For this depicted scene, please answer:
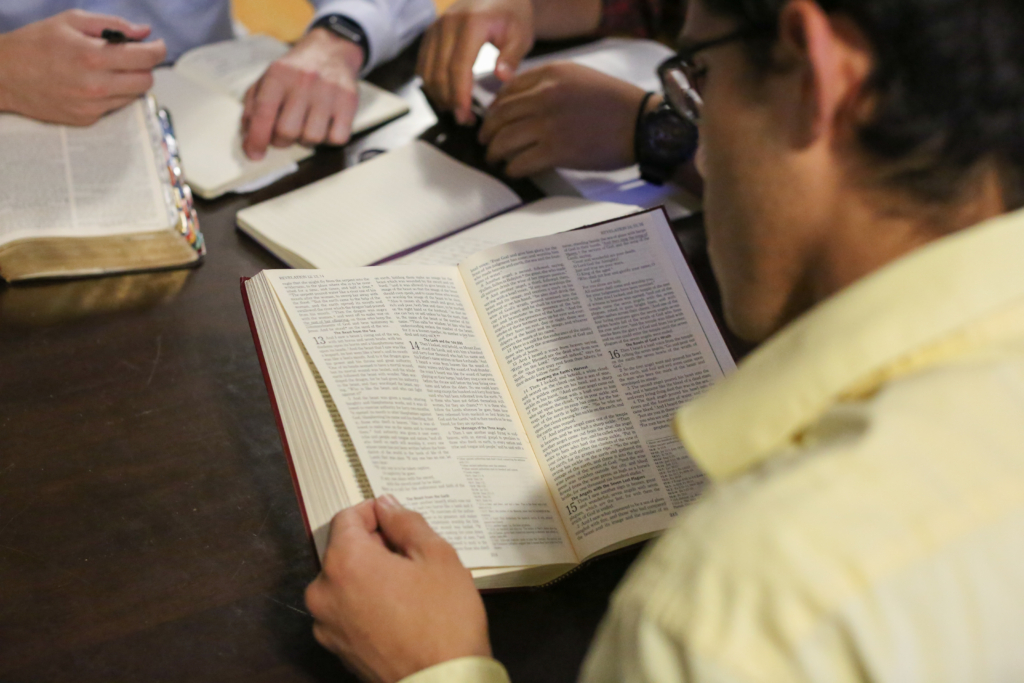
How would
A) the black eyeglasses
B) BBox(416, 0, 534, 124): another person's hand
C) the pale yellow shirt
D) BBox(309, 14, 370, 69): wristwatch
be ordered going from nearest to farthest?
the pale yellow shirt, the black eyeglasses, BBox(416, 0, 534, 124): another person's hand, BBox(309, 14, 370, 69): wristwatch

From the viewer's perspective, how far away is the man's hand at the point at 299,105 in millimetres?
1074

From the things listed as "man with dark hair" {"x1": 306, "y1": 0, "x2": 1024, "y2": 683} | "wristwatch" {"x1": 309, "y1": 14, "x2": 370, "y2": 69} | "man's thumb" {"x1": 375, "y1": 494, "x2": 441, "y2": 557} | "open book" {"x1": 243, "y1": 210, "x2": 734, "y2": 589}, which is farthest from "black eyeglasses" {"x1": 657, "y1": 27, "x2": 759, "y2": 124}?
"wristwatch" {"x1": 309, "y1": 14, "x2": 370, "y2": 69}

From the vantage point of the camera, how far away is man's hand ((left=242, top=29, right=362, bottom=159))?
1074 mm

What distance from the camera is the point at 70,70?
996 millimetres

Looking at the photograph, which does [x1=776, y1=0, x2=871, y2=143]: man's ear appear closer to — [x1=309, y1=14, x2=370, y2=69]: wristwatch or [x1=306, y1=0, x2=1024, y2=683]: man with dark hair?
[x1=306, y1=0, x2=1024, y2=683]: man with dark hair

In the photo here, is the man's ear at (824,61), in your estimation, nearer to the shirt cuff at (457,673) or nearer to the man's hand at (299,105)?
the shirt cuff at (457,673)

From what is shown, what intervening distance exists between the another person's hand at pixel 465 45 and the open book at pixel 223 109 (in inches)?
3.1

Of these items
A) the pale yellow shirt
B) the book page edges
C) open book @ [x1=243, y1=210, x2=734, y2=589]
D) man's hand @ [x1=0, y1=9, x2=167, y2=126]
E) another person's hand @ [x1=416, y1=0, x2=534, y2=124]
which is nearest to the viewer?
the pale yellow shirt

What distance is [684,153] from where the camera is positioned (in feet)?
3.40

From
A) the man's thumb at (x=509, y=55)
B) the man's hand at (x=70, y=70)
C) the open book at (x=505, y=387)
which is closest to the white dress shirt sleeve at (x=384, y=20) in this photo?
the man's thumb at (x=509, y=55)

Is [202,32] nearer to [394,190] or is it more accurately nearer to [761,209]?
[394,190]

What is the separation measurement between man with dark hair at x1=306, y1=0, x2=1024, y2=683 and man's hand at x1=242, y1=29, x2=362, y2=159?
2.06 feet

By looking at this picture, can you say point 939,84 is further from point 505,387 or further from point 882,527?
point 505,387

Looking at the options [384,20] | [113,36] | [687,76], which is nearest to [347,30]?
[384,20]
